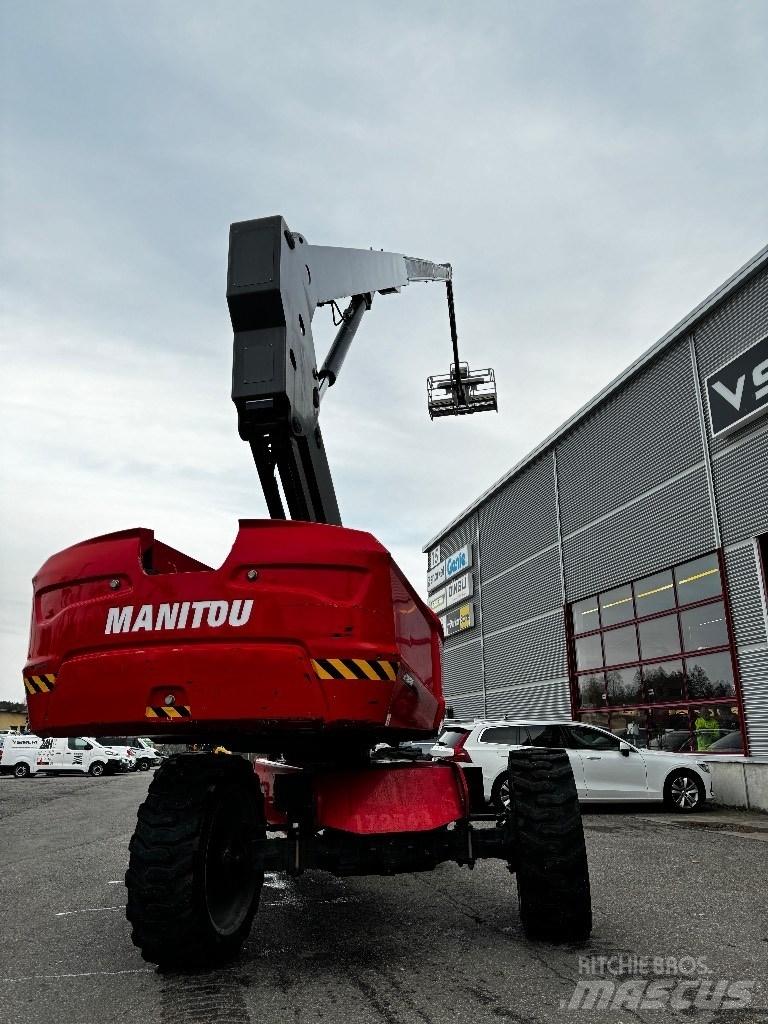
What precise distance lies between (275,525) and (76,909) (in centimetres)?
407

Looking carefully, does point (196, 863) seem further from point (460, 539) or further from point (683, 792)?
point (460, 539)

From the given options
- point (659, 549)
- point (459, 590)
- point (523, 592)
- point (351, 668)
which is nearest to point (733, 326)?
point (659, 549)

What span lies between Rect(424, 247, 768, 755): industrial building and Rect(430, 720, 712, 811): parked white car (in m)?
1.88

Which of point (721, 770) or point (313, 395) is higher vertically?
point (313, 395)

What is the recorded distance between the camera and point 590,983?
158 inches

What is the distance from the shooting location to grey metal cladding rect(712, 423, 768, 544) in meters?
14.6

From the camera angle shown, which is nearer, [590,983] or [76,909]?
[590,983]

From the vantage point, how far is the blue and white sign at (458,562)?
29.7 m

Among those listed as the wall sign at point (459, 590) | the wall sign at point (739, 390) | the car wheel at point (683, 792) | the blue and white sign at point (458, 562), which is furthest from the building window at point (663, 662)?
the blue and white sign at point (458, 562)

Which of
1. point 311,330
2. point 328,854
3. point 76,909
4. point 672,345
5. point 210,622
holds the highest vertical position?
point 672,345

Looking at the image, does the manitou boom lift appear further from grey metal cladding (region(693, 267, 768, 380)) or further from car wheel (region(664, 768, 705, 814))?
grey metal cladding (region(693, 267, 768, 380))

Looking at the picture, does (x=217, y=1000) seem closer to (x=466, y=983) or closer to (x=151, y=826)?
(x=151, y=826)

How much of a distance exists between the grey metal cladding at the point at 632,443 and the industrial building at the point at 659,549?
0.14 feet

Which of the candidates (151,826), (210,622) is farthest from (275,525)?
(151,826)
